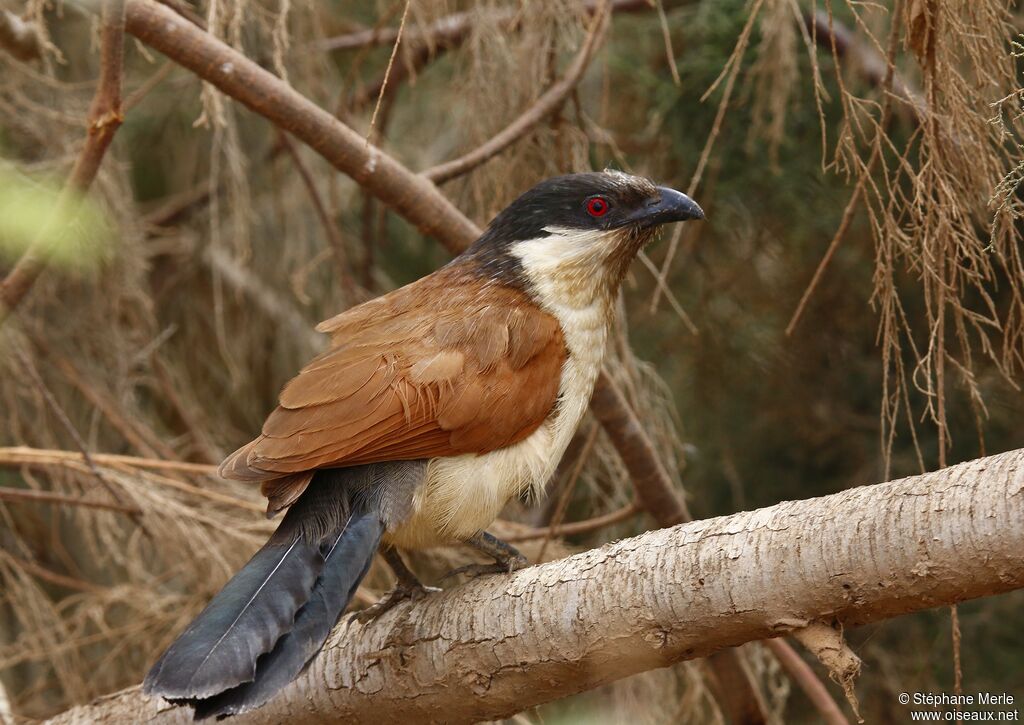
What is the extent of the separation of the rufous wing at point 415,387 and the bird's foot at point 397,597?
31 centimetres

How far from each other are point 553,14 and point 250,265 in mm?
2034

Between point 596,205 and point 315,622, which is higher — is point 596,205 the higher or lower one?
the higher one

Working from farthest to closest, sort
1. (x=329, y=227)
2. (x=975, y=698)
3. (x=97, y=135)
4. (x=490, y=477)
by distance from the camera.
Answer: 1. (x=329, y=227)
2. (x=975, y=698)
3. (x=97, y=135)
4. (x=490, y=477)

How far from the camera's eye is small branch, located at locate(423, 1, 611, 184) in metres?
3.14

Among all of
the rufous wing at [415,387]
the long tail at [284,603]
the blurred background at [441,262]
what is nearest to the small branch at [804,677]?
the blurred background at [441,262]

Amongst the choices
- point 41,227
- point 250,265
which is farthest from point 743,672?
point 250,265

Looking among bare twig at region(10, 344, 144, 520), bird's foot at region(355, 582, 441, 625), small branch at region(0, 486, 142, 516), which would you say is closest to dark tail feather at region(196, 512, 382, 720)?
bird's foot at region(355, 582, 441, 625)

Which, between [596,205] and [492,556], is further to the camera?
[596,205]

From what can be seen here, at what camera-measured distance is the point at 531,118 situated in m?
3.21

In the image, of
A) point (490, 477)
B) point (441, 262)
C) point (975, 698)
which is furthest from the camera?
point (441, 262)

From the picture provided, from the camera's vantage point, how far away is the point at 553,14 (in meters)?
3.24

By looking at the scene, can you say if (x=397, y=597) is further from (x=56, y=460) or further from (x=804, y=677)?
(x=804, y=677)

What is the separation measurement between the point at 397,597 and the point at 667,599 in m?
0.83

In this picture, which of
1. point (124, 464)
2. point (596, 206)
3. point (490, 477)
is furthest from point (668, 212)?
point (124, 464)
